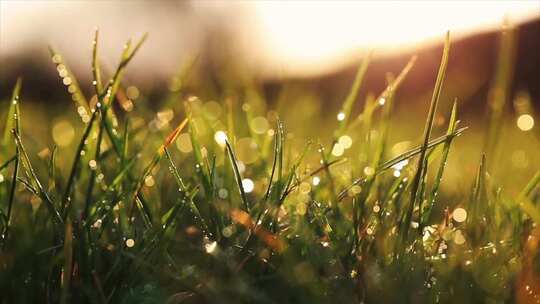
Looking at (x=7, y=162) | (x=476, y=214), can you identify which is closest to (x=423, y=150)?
(x=476, y=214)

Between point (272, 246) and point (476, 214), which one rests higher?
point (476, 214)

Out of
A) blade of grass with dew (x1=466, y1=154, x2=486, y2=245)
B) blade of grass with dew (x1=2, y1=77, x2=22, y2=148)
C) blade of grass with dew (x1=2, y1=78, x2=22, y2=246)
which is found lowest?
blade of grass with dew (x1=2, y1=78, x2=22, y2=246)

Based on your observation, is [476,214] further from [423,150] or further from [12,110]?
[12,110]

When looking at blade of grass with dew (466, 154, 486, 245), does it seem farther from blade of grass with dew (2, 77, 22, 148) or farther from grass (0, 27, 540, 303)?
blade of grass with dew (2, 77, 22, 148)

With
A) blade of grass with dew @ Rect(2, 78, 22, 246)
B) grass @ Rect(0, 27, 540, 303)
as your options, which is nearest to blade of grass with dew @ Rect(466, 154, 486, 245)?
grass @ Rect(0, 27, 540, 303)

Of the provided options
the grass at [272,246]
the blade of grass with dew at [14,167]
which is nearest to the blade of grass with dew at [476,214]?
the grass at [272,246]

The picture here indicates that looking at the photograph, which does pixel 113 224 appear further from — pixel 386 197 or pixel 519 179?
pixel 519 179

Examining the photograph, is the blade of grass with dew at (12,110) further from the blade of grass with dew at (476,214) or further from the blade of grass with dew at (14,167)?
the blade of grass with dew at (476,214)

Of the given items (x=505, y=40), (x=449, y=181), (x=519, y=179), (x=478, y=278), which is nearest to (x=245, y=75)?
(x=449, y=181)

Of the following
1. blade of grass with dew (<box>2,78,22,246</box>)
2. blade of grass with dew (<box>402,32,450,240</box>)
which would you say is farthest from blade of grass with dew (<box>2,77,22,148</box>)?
blade of grass with dew (<box>402,32,450,240</box>)

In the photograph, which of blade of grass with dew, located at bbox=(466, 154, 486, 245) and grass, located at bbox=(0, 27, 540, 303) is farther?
blade of grass with dew, located at bbox=(466, 154, 486, 245)

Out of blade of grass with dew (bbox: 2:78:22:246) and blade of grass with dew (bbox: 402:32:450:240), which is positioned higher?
blade of grass with dew (bbox: 402:32:450:240)
